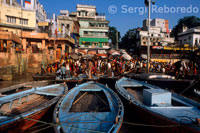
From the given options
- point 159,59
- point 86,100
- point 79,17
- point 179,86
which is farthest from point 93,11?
point 86,100

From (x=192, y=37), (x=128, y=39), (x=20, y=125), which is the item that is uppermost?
(x=128, y=39)

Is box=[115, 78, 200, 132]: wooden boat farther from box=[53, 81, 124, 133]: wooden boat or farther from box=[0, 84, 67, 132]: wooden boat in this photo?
box=[0, 84, 67, 132]: wooden boat

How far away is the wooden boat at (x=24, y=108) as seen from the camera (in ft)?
14.1

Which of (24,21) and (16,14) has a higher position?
(16,14)

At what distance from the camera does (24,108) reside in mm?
6059

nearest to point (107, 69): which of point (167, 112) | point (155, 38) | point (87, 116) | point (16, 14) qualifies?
point (167, 112)

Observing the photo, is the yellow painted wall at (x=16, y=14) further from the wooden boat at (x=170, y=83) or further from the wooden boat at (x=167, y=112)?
the wooden boat at (x=167, y=112)

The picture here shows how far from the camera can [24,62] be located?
18922 mm

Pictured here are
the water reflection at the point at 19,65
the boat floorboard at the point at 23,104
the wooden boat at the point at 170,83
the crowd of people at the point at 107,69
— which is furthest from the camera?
the water reflection at the point at 19,65

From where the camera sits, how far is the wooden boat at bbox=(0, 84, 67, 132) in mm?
4289

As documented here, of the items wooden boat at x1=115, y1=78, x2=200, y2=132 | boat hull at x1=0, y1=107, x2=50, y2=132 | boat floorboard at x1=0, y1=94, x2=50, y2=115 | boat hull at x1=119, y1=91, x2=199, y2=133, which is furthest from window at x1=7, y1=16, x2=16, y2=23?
boat hull at x1=119, y1=91, x2=199, y2=133

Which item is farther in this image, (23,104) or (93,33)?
(93,33)

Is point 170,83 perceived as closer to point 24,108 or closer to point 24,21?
point 24,108

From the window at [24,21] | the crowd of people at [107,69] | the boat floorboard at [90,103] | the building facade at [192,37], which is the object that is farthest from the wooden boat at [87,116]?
the building facade at [192,37]
